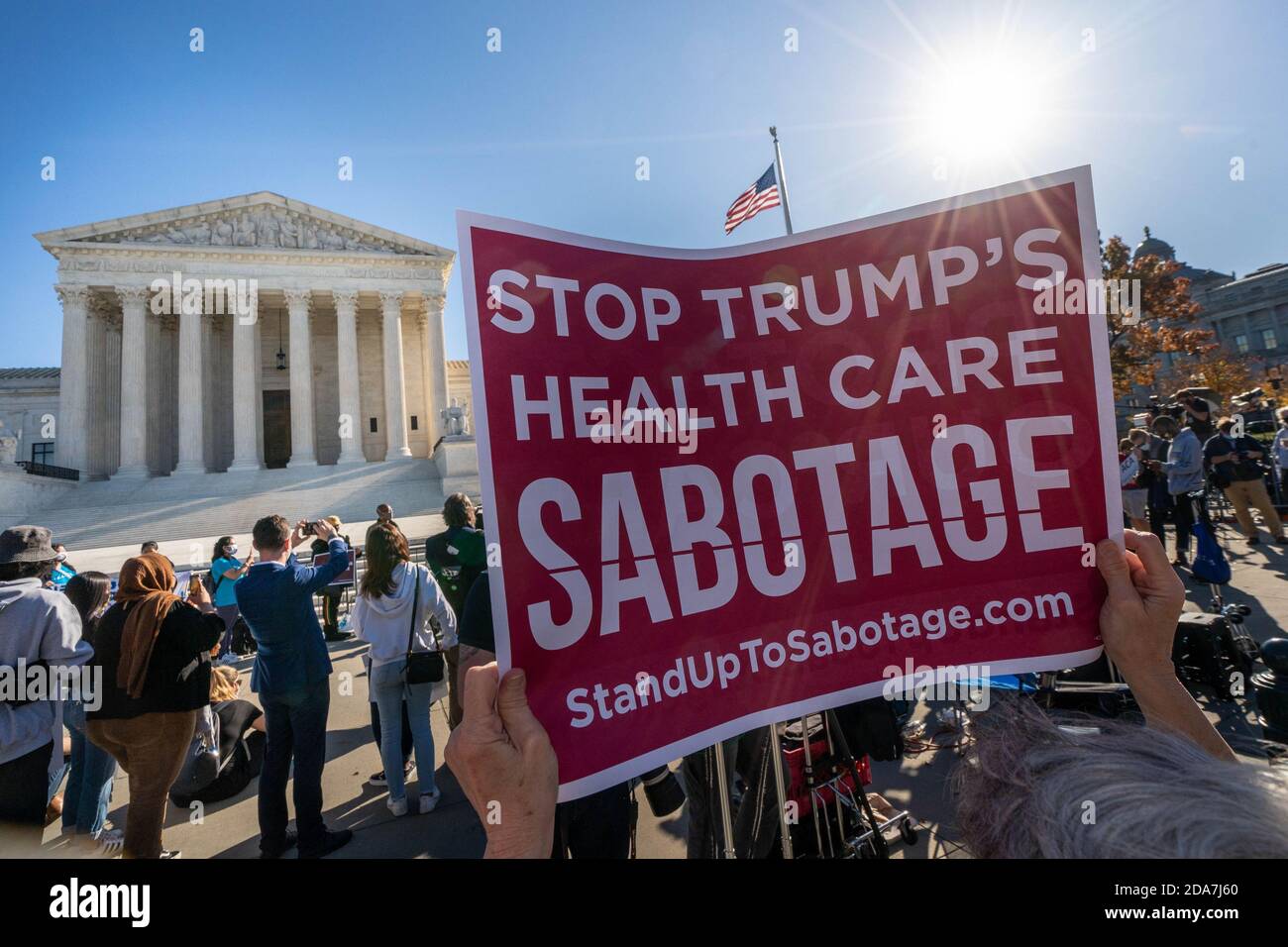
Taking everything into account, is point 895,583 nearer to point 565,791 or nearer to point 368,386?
point 565,791

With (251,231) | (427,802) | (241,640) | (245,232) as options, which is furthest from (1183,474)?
(245,232)

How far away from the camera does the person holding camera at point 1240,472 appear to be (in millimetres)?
7316

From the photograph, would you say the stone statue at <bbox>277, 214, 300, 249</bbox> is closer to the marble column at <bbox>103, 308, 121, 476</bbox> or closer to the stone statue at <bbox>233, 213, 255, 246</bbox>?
the stone statue at <bbox>233, 213, 255, 246</bbox>

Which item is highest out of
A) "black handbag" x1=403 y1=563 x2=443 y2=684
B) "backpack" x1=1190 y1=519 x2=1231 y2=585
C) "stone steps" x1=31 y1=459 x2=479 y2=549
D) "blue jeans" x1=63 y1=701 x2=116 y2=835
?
"stone steps" x1=31 y1=459 x2=479 y2=549

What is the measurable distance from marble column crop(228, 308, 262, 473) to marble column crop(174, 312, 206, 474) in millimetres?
1414

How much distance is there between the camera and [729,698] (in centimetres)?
145

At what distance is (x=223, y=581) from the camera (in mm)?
6816

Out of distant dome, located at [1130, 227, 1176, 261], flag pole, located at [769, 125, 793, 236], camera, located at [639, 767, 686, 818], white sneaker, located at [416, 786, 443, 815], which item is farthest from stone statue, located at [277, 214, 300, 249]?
distant dome, located at [1130, 227, 1176, 261]

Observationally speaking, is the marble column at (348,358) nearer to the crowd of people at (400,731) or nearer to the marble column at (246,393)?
the marble column at (246,393)

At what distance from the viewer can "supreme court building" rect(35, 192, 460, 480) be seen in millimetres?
27656

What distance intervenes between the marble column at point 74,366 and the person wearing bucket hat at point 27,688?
1323 inches
